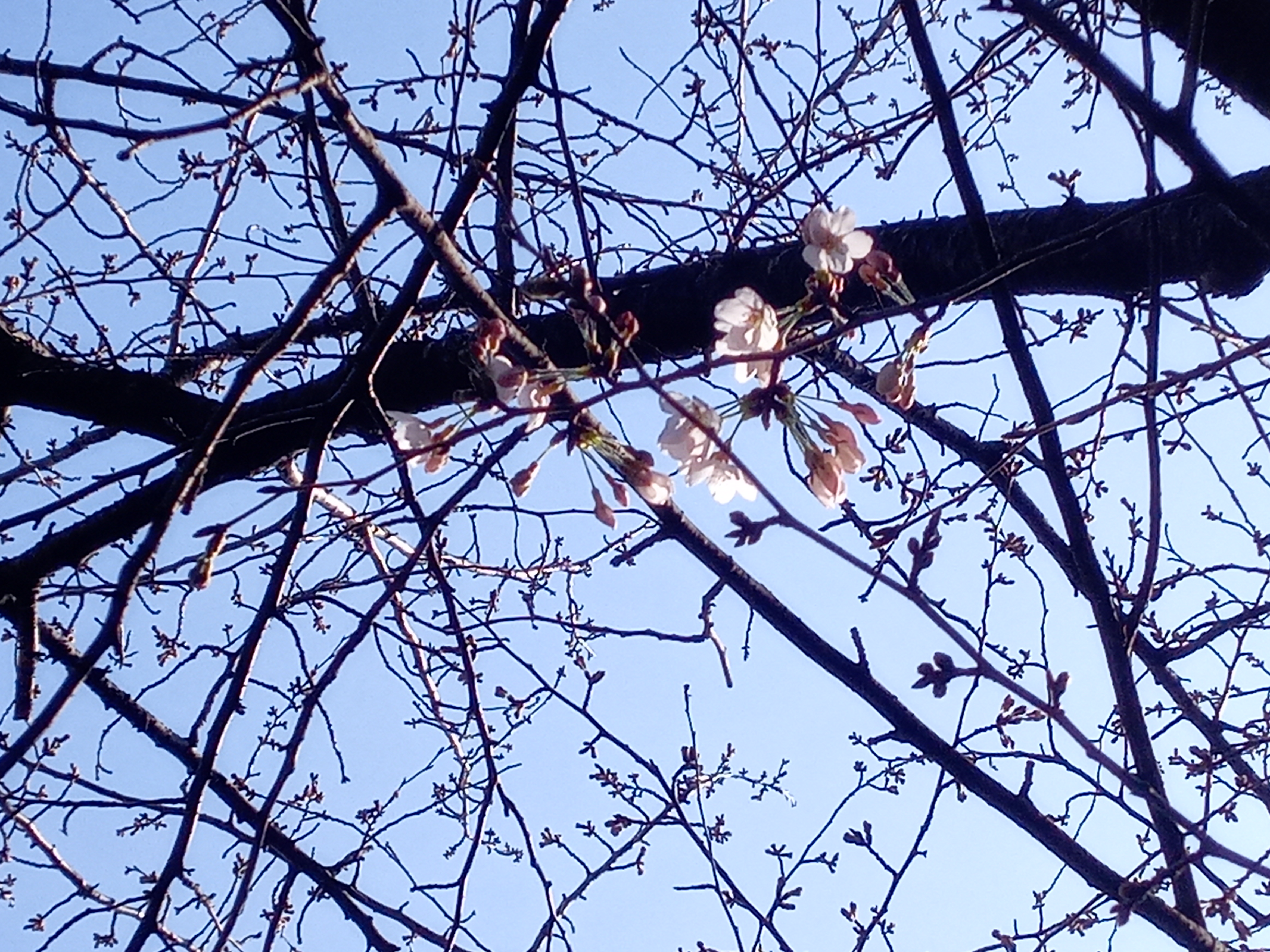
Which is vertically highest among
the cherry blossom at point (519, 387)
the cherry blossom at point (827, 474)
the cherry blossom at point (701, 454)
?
the cherry blossom at point (519, 387)

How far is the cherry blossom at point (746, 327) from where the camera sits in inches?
50.3

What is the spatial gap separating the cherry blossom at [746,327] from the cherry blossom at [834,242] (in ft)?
0.27

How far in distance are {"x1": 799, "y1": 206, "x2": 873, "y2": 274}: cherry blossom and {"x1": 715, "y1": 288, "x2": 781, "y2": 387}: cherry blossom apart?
0.27 ft

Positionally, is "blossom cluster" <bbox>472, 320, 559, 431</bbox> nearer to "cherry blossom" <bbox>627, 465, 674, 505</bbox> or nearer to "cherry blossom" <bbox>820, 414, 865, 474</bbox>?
"cherry blossom" <bbox>627, 465, 674, 505</bbox>

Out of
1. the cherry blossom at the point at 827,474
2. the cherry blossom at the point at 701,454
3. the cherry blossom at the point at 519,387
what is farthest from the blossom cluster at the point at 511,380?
the cherry blossom at the point at 827,474

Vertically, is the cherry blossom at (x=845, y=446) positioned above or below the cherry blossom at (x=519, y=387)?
below

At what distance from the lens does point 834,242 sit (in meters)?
1.30

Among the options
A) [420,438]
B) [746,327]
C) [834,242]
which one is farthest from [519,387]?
[834,242]

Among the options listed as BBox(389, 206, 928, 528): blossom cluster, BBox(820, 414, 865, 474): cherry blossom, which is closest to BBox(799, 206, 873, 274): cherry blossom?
BBox(389, 206, 928, 528): blossom cluster

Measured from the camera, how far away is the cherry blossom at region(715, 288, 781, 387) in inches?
50.3

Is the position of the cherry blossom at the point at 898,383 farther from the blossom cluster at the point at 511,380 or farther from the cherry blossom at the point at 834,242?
the blossom cluster at the point at 511,380

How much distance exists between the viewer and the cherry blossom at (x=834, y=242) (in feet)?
4.17

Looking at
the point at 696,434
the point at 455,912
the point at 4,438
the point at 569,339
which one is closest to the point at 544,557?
the point at 569,339

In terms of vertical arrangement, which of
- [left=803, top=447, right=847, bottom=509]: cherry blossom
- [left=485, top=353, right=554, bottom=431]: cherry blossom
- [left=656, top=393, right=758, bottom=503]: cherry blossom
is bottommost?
[left=803, top=447, right=847, bottom=509]: cherry blossom
